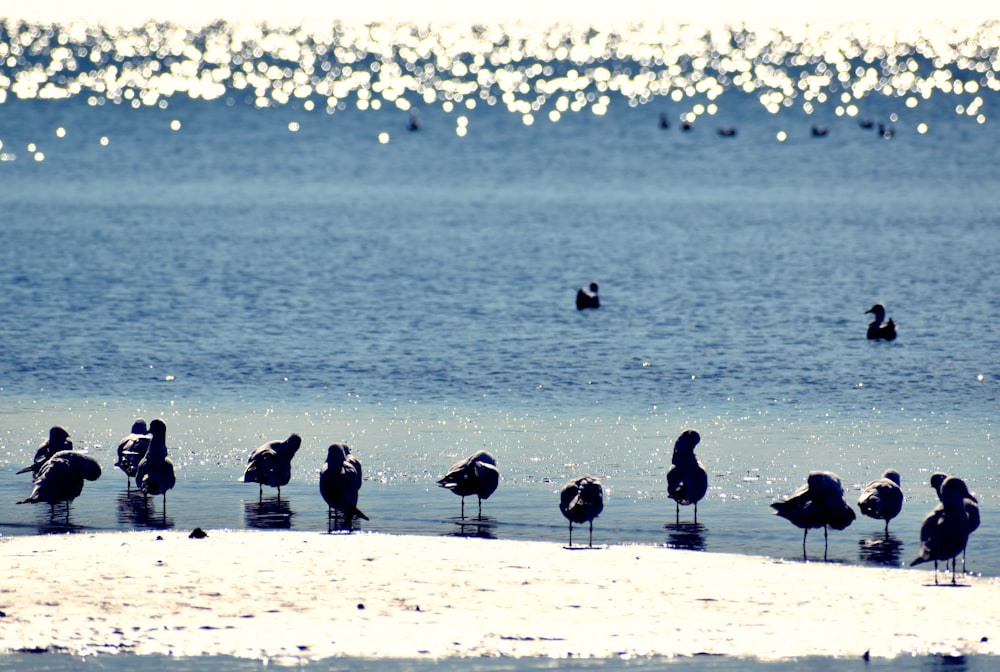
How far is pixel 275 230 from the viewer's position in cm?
5847

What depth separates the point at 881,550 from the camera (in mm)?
18875

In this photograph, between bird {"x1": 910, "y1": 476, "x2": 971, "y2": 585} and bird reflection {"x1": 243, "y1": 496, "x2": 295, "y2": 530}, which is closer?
bird {"x1": 910, "y1": 476, "x2": 971, "y2": 585}

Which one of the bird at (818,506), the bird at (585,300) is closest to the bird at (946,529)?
the bird at (818,506)

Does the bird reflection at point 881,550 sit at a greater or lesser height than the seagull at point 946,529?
lesser

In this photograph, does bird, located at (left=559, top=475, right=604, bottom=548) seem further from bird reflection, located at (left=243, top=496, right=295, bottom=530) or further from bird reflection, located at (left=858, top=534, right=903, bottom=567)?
bird reflection, located at (left=243, top=496, right=295, bottom=530)

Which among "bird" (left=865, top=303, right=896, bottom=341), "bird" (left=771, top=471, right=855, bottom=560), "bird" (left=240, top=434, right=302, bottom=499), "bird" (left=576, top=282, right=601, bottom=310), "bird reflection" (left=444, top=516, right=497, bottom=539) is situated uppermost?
"bird" (left=576, top=282, right=601, bottom=310)

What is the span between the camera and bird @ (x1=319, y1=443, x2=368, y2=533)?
19.7 metres

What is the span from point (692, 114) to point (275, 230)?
64169 mm

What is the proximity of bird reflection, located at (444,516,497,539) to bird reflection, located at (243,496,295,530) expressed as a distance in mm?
2119

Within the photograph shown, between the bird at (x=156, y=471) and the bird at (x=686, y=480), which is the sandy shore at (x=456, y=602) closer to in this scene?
the bird at (x=686, y=480)

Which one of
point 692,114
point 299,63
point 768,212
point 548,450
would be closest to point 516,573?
point 548,450

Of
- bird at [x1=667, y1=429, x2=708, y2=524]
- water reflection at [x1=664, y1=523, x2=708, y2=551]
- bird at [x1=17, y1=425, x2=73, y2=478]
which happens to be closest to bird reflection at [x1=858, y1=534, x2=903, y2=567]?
water reflection at [x1=664, y1=523, x2=708, y2=551]

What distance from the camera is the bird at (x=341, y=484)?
776 inches

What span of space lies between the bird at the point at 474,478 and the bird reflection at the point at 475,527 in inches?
6.7
